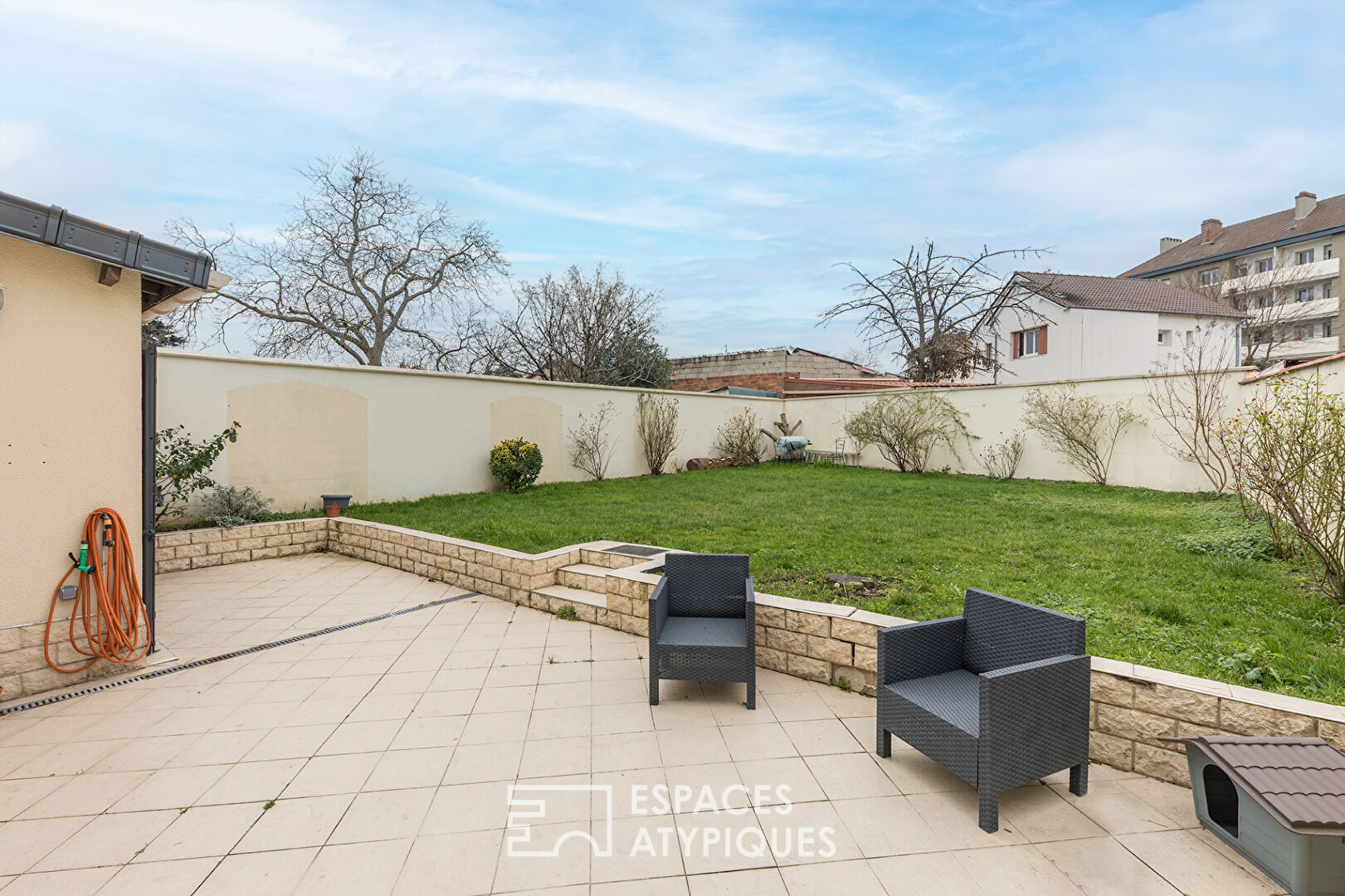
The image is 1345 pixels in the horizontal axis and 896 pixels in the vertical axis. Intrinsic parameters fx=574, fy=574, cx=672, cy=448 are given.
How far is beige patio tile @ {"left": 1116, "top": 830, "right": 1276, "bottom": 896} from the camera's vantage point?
1.88 metres

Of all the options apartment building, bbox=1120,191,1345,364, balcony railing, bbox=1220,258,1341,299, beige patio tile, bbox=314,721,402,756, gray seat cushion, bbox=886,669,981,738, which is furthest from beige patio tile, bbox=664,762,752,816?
balcony railing, bbox=1220,258,1341,299

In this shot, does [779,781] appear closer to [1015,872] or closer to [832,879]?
[832,879]

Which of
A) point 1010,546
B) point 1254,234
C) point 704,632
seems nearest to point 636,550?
point 704,632

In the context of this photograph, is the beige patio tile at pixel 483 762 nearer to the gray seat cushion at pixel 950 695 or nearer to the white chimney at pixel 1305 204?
the gray seat cushion at pixel 950 695

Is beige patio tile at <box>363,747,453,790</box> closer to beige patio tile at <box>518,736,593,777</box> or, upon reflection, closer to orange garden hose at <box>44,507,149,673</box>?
beige patio tile at <box>518,736,593,777</box>

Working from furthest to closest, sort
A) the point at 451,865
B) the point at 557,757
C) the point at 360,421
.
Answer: the point at 360,421
the point at 557,757
the point at 451,865

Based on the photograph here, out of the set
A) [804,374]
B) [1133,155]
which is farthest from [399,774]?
[804,374]

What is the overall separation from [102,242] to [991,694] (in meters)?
5.09

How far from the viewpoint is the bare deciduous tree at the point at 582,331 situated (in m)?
20.5

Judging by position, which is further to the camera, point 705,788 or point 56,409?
point 56,409

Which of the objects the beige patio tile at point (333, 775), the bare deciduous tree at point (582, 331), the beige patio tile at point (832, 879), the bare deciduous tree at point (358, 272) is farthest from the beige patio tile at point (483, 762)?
the bare deciduous tree at point (582, 331)

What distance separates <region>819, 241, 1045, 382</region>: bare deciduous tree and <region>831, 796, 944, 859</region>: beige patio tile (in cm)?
1932

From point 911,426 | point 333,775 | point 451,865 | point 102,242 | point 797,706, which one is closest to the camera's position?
point 451,865

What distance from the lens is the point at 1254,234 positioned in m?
27.0
